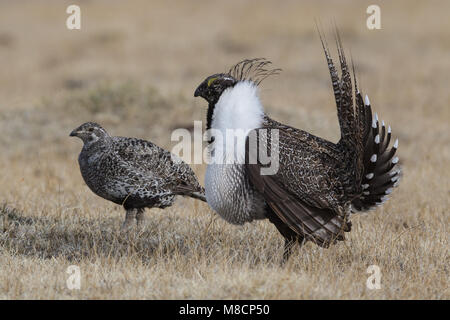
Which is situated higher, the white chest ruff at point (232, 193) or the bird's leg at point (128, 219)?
the white chest ruff at point (232, 193)

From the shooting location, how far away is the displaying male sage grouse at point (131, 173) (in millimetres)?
5797

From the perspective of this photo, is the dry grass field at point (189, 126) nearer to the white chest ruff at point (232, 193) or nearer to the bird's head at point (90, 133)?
the white chest ruff at point (232, 193)

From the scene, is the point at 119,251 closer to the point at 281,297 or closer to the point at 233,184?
the point at 233,184

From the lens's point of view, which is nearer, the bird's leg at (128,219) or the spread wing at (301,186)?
the spread wing at (301,186)

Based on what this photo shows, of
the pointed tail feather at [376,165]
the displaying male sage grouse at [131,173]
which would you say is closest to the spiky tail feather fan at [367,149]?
the pointed tail feather at [376,165]

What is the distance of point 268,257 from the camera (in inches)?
216

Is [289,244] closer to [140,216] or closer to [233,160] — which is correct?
[233,160]

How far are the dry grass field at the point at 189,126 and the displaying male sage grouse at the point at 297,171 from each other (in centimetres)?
37

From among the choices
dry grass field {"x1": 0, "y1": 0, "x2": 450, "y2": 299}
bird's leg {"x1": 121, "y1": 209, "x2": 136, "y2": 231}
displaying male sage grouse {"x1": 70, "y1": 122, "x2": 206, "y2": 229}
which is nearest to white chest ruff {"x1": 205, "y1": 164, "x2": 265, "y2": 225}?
dry grass field {"x1": 0, "y1": 0, "x2": 450, "y2": 299}

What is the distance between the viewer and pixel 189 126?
36.3 ft

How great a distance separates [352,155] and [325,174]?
0.92 feet

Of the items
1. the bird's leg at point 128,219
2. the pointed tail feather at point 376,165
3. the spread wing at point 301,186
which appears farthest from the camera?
the bird's leg at point 128,219

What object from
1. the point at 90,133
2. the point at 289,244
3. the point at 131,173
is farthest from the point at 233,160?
the point at 90,133
